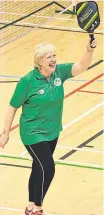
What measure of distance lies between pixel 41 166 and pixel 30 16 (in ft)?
28.4

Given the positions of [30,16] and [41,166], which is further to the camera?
[30,16]

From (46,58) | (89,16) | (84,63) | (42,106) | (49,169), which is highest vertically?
(89,16)

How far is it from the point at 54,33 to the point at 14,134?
487cm

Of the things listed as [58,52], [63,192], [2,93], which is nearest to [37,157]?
[63,192]

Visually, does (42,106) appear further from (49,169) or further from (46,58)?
(49,169)

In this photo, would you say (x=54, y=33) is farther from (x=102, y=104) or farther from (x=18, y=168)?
(x=18, y=168)

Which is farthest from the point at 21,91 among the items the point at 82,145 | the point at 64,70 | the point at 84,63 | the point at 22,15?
the point at 22,15

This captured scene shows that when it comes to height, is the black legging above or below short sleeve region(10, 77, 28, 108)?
below

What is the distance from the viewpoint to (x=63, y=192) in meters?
8.67

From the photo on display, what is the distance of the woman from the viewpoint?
289 inches

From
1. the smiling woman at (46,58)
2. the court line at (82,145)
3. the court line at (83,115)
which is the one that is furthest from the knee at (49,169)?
the court line at (83,115)

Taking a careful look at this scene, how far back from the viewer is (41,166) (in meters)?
7.41

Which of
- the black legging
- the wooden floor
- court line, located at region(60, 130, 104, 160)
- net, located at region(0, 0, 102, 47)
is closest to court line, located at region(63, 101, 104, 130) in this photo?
the wooden floor

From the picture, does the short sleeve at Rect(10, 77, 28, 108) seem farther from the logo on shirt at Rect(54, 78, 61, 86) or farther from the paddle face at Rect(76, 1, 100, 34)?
the paddle face at Rect(76, 1, 100, 34)
